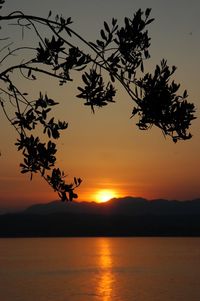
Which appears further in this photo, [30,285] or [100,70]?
[30,285]

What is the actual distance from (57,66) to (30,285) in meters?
126

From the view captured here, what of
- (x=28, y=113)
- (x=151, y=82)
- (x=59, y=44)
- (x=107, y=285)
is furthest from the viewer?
(x=107, y=285)

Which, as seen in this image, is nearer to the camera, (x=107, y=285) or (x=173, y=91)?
(x=173, y=91)

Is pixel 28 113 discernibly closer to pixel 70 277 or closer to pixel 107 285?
pixel 107 285

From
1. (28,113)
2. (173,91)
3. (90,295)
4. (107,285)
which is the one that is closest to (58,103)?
(28,113)

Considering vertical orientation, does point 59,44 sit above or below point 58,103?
above

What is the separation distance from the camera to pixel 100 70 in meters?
7.11

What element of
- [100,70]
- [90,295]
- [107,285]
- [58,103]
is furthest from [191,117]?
[107,285]

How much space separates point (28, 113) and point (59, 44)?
3.57 ft

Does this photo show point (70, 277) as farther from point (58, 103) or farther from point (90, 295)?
point (58, 103)

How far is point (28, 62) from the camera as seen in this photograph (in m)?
7.66

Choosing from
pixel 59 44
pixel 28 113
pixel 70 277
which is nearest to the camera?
pixel 59 44

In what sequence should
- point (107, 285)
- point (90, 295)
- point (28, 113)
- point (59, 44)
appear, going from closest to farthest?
1. point (59, 44)
2. point (28, 113)
3. point (90, 295)
4. point (107, 285)

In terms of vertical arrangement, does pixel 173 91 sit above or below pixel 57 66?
below
